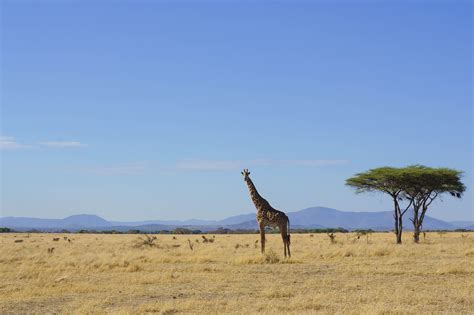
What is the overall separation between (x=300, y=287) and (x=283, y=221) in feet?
34.4

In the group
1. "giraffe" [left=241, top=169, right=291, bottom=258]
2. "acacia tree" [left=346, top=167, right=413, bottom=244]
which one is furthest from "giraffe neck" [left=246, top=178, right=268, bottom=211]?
"acacia tree" [left=346, top=167, right=413, bottom=244]

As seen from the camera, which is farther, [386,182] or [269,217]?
[386,182]

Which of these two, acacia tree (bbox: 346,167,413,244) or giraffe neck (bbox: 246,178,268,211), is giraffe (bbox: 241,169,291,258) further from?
acacia tree (bbox: 346,167,413,244)

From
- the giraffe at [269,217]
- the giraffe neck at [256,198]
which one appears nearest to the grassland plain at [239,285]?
the giraffe at [269,217]

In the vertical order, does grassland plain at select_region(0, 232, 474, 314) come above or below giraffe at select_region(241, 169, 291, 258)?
below

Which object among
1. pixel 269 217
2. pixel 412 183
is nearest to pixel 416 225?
pixel 412 183

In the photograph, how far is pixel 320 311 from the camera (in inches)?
526

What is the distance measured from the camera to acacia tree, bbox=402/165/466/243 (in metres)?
45.5

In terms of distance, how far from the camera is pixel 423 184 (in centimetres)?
4625

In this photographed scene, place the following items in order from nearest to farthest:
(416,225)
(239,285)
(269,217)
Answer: (239,285) < (269,217) < (416,225)

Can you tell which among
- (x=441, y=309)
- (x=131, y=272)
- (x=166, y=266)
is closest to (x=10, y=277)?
(x=131, y=272)

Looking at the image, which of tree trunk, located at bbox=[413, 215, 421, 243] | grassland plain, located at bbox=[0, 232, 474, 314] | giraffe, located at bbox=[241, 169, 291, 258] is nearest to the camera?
grassland plain, located at bbox=[0, 232, 474, 314]

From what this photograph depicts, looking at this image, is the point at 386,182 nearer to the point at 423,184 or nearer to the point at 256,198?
the point at 423,184

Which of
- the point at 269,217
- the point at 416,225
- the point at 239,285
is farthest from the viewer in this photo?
the point at 416,225
